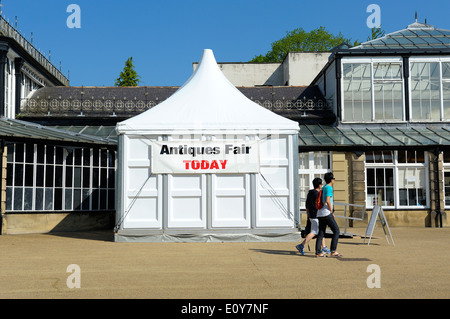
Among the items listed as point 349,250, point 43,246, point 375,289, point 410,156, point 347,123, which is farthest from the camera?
point 347,123

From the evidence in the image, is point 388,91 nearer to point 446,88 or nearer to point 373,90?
point 373,90

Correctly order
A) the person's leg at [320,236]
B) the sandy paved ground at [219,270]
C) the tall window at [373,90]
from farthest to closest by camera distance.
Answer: the tall window at [373,90], the person's leg at [320,236], the sandy paved ground at [219,270]

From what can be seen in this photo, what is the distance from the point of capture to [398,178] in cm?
1906

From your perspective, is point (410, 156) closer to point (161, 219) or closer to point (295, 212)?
point (295, 212)

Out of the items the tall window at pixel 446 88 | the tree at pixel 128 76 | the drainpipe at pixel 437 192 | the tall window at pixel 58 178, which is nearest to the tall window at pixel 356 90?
the tall window at pixel 446 88

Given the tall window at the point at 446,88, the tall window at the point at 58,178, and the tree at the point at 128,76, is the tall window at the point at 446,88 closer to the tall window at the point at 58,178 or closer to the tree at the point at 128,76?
the tall window at the point at 58,178

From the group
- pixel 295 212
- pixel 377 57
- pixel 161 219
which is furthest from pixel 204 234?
pixel 377 57

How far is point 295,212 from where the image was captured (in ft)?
41.1

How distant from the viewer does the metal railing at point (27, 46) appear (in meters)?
21.2

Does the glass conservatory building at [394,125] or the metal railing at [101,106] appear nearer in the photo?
the glass conservatory building at [394,125]

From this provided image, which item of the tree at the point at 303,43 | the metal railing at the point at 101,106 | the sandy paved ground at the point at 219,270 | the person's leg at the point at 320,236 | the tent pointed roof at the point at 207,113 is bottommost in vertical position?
the sandy paved ground at the point at 219,270

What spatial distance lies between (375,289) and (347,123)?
1512 centimetres

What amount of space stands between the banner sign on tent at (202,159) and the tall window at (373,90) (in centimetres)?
950

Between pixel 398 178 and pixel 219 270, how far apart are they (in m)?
12.9
